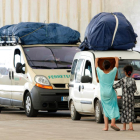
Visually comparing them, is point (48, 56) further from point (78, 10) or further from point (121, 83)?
point (78, 10)

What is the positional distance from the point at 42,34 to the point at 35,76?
2.42 m

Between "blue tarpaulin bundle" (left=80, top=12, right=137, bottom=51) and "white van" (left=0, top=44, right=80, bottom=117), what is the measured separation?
1.54 metres

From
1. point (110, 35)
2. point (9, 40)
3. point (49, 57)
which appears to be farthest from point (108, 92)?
point (9, 40)

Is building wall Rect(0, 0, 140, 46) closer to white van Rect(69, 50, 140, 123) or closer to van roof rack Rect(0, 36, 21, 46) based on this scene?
van roof rack Rect(0, 36, 21, 46)

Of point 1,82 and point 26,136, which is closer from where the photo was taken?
point 26,136

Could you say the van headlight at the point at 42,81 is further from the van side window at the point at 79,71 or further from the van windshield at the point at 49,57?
the van side window at the point at 79,71

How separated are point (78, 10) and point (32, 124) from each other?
13.9 meters

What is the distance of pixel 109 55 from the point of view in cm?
1458

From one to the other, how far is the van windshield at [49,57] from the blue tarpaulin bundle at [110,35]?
69.2 inches

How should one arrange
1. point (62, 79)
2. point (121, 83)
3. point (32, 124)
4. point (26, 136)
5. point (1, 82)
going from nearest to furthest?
point (26, 136) < point (121, 83) < point (32, 124) < point (62, 79) < point (1, 82)

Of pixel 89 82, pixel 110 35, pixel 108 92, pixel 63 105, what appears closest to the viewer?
pixel 108 92

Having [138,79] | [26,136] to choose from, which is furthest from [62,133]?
[138,79]

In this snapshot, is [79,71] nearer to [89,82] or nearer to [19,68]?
[89,82]

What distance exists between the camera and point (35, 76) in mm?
16469
